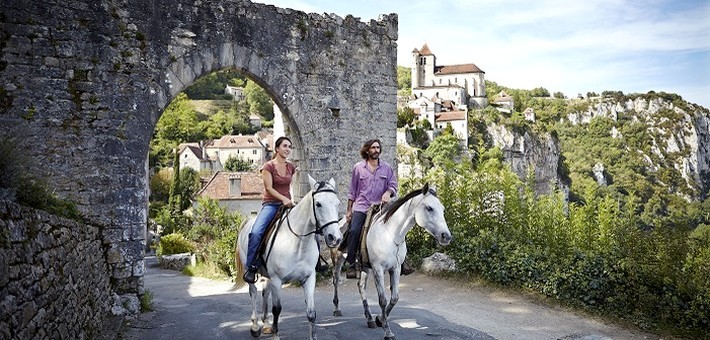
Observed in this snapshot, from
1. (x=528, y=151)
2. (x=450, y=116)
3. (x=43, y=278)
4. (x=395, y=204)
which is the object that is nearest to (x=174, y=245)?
(x=395, y=204)

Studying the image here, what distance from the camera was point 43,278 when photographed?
11.4ft

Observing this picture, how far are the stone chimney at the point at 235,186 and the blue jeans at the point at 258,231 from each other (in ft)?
90.3

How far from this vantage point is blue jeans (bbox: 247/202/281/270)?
5566 millimetres

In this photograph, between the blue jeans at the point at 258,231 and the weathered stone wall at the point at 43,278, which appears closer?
the weathered stone wall at the point at 43,278

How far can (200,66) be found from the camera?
8203mm

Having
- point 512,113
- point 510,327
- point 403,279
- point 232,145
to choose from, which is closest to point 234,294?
point 403,279

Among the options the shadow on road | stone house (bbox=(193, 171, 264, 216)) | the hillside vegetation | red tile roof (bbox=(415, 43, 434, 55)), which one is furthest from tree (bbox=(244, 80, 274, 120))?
the shadow on road

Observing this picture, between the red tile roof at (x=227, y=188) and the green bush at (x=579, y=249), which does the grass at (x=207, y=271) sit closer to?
the green bush at (x=579, y=249)

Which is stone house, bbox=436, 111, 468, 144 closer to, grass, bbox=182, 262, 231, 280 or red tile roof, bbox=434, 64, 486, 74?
red tile roof, bbox=434, 64, 486, 74

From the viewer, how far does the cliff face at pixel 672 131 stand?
104250mm

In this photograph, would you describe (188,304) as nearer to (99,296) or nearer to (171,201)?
(99,296)

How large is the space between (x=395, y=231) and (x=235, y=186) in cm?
2872

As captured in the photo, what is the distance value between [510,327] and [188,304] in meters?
4.98

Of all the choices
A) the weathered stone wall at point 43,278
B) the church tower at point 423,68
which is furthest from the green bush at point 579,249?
the church tower at point 423,68
